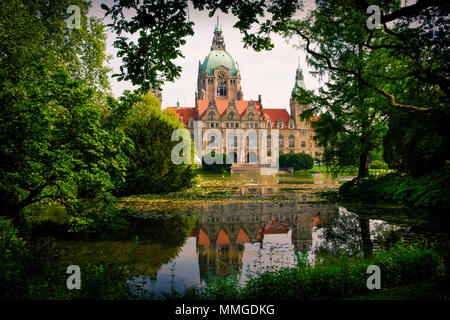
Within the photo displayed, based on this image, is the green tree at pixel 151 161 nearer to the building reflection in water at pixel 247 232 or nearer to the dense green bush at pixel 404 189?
the building reflection in water at pixel 247 232

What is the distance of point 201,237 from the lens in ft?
27.0

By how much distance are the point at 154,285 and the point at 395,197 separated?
10775 mm

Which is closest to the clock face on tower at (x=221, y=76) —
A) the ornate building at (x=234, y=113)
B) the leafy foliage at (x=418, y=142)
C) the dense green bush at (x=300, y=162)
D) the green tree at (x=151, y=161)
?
the ornate building at (x=234, y=113)

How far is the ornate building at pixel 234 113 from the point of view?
7731cm

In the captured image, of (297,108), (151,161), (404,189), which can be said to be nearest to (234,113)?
(297,108)

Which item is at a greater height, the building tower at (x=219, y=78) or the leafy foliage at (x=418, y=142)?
the building tower at (x=219, y=78)

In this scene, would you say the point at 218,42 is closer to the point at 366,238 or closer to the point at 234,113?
the point at 234,113

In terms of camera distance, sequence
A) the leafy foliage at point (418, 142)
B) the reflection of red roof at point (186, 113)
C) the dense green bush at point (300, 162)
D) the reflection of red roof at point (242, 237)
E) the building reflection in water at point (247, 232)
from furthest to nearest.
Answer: the reflection of red roof at point (186, 113) < the dense green bush at point (300, 162) < the leafy foliage at point (418, 142) < the reflection of red roof at point (242, 237) < the building reflection in water at point (247, 232)

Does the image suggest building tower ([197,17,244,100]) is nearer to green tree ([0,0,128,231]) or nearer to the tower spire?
the tower spire

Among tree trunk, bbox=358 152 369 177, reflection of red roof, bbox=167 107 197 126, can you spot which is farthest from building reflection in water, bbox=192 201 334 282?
reflection of red roof, bbox=167 107 197 126

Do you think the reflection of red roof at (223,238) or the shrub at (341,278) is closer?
the shrub at (341,278)

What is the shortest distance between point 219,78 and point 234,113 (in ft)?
62.8

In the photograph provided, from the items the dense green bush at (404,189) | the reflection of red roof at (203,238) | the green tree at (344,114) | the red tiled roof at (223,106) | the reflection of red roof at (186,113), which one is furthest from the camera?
the red tiled roof at (223,106)

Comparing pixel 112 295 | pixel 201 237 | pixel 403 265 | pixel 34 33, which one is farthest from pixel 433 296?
pixel 34 33
